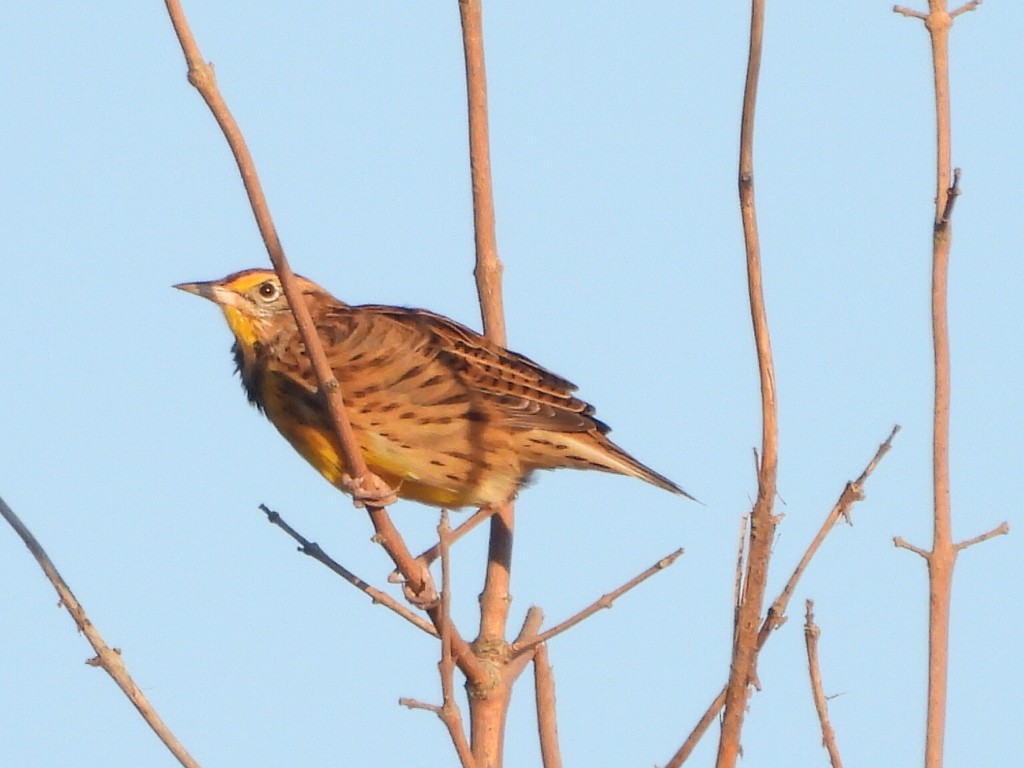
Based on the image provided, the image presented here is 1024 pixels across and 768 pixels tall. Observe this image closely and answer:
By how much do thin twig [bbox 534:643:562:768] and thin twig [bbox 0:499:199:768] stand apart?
118 cm

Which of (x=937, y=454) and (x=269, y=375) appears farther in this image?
(x=269, y=375)

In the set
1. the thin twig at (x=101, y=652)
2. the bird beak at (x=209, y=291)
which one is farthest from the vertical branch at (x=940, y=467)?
the bird beak at (x=209, y=291)

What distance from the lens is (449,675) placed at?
153 inches

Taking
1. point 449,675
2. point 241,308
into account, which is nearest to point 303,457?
point 241,308

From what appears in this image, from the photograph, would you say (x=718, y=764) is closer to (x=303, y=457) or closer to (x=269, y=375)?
(x=303, y=457)

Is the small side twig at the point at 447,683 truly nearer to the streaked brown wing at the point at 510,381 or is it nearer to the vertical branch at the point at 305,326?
the vertical branch at the point at 305,326

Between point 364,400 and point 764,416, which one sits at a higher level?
point 364,400

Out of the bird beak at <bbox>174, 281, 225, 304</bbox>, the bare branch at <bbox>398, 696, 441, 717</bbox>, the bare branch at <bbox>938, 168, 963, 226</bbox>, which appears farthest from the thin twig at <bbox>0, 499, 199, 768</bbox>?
the bird beak at <bbox>174, 281, 225, 304</bbox>

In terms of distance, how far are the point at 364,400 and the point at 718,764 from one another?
3.49 metres

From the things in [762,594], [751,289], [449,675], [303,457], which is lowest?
[449,675]

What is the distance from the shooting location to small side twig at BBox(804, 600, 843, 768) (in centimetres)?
412

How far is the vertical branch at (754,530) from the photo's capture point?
3.93 meters

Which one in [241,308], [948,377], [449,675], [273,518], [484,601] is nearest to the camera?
[449,675]

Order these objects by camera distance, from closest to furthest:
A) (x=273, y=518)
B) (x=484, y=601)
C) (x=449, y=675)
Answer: (x=449, y=675) → (x=273, y=518) → (x=484, y=601)
